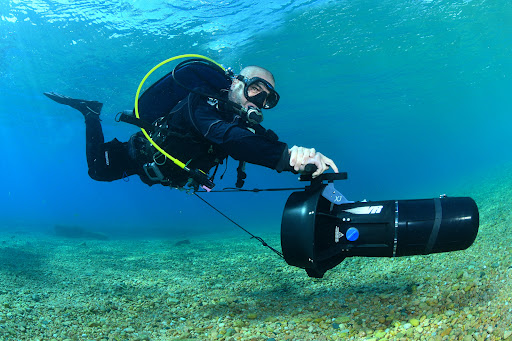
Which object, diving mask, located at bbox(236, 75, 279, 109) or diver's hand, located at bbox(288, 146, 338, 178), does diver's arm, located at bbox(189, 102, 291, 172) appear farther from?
diving mask, located at bbox(236, 75, 279, 109)

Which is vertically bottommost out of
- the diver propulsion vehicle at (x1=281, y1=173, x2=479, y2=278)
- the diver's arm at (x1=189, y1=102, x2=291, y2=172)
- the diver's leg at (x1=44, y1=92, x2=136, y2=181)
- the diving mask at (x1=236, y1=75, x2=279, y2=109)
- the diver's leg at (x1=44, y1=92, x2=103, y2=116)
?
the diver propulsion vehicle at (x1=281, y1=173, x2=479, y2=278)

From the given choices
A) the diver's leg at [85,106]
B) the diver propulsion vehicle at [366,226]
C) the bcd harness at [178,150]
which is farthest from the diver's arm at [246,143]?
the diver's leg at [85,106]

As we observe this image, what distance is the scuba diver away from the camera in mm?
2324

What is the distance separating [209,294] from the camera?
4.18 meters

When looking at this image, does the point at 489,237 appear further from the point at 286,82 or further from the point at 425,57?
the point at 425,57

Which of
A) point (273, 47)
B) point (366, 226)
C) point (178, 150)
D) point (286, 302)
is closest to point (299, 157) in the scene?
point (366, 226)

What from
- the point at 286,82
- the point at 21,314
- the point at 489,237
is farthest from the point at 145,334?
the point at 286,82

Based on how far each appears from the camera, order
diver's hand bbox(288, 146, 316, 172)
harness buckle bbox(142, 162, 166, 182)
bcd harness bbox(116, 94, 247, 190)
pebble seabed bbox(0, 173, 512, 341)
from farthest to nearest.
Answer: harness buckle bbox(142, 162, 166, 182) < bcd harness bbox(116, 94, 247, 190) < pebble seabed bbox(0, 173, 512, 341) < diver's hand bbox(288, 146, 316, 172)

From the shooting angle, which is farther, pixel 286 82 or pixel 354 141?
pixel 354 141

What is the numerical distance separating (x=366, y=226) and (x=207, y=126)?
64.3 inches

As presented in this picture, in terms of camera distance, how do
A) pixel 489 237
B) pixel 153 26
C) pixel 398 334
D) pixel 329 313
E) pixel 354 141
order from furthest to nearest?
pixel 354 141 < pixel 153 26 < pixel 489 237 < pixel 329 313 < pixel 398 334

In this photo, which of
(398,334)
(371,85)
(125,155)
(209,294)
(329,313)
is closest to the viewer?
(398,334)

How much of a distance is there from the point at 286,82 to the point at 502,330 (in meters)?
22.6

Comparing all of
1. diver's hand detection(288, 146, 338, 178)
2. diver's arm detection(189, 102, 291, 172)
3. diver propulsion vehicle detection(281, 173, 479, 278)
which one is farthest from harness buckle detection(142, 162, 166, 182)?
diver's hand detection(288, 146, 338, 178)
